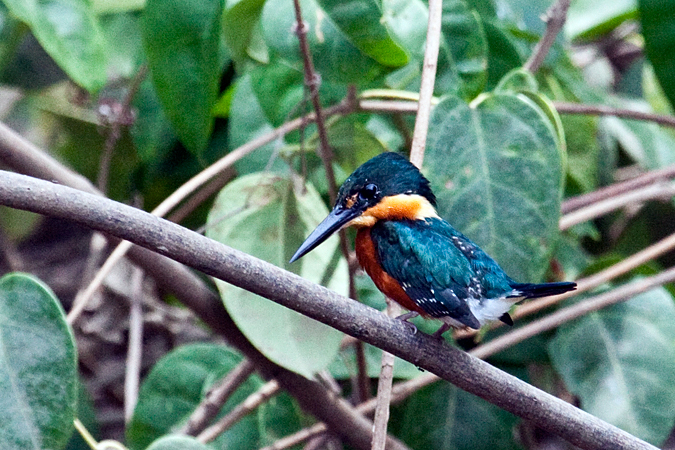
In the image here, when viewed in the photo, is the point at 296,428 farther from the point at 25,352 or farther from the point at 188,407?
the point at 25,352

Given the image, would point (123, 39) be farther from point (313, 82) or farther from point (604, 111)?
point (604, 111)

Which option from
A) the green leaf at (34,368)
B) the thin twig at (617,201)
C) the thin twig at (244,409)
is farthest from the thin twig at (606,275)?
the green leaf at (34,368)

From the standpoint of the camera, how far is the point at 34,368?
0.94m

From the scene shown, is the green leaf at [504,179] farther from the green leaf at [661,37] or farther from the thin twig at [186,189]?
the green leaf at [661,37]

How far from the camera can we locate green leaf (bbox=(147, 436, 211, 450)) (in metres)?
0.99

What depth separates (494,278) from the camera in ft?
3.35

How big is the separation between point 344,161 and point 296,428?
1.74ft

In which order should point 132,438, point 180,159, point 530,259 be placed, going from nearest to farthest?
point 530,259 → point 132,438 → point 180,159

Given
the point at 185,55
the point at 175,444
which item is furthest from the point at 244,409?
the point at 185,55

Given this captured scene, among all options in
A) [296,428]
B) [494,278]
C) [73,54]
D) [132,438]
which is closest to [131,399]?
[132,438]

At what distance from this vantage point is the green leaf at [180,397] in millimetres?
1393

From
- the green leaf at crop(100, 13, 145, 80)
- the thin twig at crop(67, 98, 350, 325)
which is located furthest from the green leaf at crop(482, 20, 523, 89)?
the green leaf at crop(100, 13, 145, 80)

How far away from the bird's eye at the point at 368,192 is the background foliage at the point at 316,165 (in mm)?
112

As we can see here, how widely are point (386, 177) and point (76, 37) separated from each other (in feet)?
2.06
